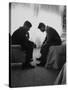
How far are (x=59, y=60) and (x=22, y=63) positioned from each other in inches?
31.4

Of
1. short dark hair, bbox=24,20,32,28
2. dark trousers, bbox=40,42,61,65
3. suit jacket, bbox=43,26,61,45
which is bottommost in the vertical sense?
dark trousers, bbox=40,42,61,65

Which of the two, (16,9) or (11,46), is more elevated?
(16,9)

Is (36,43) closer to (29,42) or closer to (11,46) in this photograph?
(29,42)

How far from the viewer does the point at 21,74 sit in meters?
4.51

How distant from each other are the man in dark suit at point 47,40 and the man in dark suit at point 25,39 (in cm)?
24

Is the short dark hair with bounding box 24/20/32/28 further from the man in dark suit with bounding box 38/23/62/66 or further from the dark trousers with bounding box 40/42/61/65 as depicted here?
the dark trousers with bounding box 40/42/61/65

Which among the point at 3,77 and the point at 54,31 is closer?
the point at 3,77

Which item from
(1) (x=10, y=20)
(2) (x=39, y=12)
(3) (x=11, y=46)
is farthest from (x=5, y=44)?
(2) (x=39, y=12)

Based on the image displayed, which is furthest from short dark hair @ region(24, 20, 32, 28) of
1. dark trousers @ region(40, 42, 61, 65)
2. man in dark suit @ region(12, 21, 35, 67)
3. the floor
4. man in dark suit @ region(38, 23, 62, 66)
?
the floor

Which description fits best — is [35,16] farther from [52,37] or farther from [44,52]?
[44,52]

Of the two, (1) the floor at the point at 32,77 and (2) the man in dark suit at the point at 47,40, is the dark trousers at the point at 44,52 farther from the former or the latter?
(1) the floor at the point at 32,77

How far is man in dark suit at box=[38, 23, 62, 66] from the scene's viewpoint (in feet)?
15.3

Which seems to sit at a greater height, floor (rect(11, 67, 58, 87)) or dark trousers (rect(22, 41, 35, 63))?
dark trousers (rect(22, 41, 35, 63))

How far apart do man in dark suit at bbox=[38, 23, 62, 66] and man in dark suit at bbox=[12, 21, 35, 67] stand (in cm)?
24
